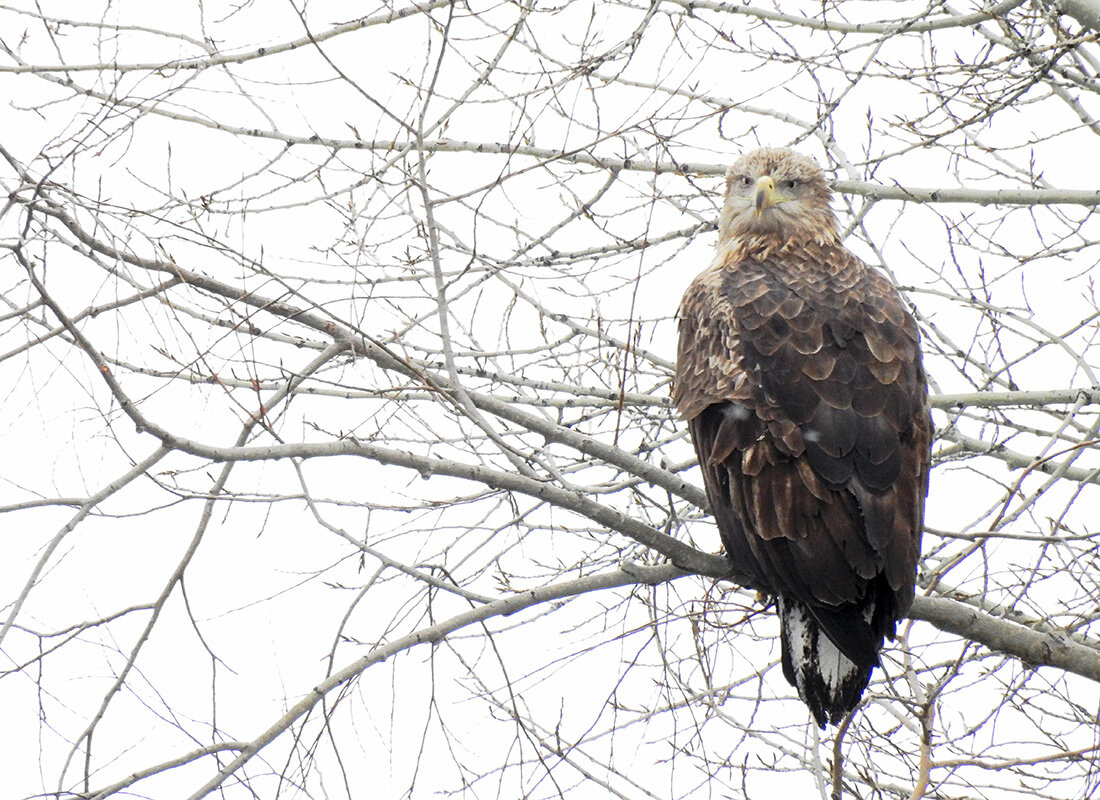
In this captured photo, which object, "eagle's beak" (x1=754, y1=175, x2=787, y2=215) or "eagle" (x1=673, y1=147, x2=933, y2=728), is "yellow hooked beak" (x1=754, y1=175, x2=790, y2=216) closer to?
"eagle's beak" (x1=754, y1=175, x2=787, y2=215)

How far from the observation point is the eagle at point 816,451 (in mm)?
3924

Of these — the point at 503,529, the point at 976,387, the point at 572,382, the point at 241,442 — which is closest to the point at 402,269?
the point at 572,382

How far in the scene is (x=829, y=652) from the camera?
13.2ft

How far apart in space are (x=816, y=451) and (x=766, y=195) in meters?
1.57

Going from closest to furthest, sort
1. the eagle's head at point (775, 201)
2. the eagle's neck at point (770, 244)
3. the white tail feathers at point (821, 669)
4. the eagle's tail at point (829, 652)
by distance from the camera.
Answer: the eagle's tail at point (829, 652) → the white tail feathers at point (821, 669) → the eagle's neck at point (770, 244) → the eagle's head at point (775, 201)

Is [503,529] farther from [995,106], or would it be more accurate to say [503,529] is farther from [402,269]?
[995,106]

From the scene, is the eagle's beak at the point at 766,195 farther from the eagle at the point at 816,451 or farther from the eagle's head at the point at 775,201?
the eagle at the point at 816,451

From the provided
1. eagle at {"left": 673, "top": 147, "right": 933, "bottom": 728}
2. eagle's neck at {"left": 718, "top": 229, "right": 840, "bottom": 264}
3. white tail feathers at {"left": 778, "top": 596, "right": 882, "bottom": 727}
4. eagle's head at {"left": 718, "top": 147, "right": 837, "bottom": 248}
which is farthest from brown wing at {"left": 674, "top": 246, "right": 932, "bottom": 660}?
eagle's head at {"left": 718, "top": 147, "right": 837, "bottom": 248}

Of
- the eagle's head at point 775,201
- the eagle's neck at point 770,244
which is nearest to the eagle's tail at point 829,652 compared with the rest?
the eagle's neck at point 770,244

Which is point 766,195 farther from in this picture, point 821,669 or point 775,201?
point 821,669

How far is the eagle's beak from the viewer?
17.0 feet

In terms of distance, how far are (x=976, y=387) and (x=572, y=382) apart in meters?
1.94

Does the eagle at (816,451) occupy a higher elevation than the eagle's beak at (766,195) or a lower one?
lower

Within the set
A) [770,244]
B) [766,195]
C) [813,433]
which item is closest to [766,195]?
[766,195]
